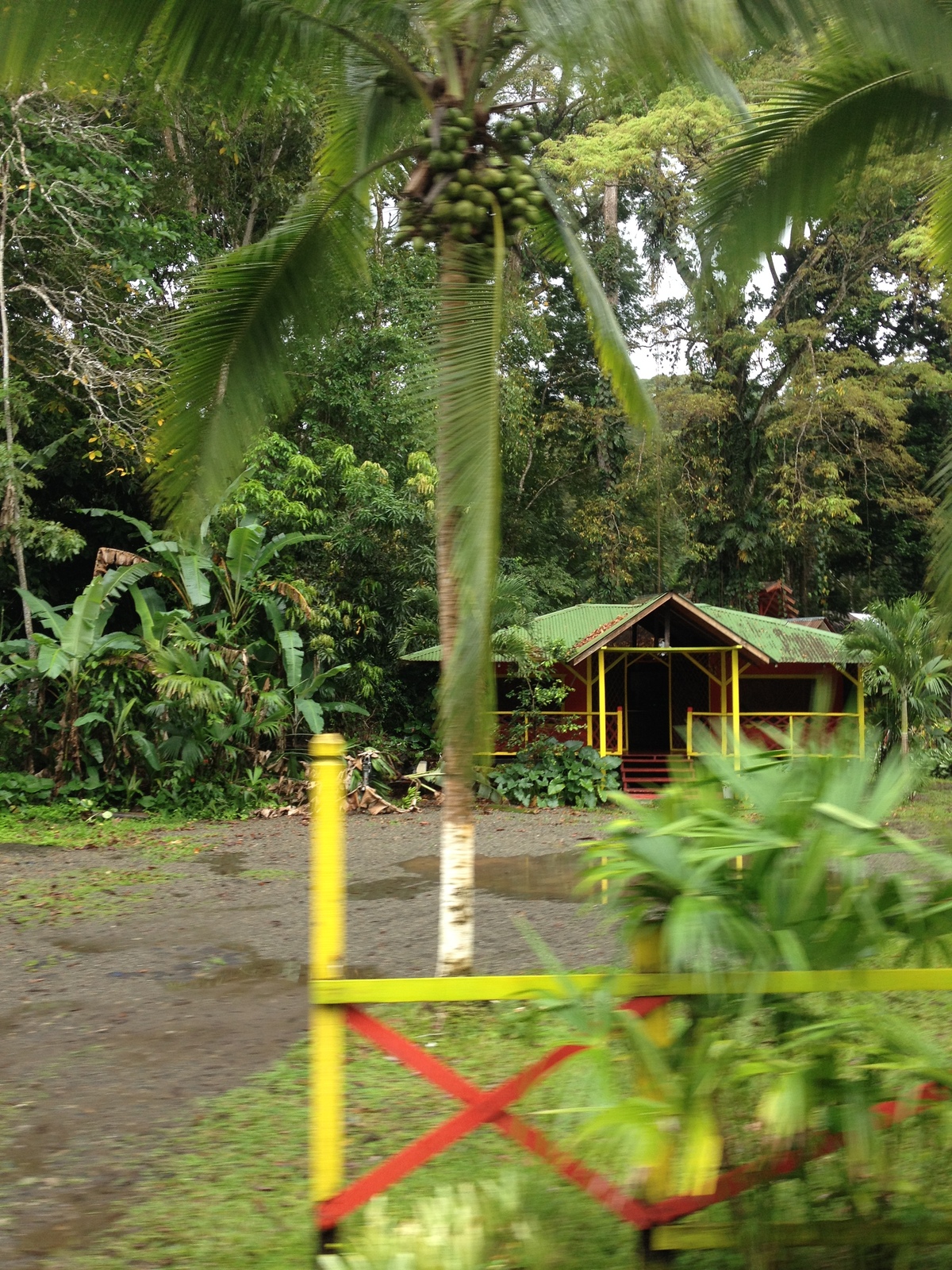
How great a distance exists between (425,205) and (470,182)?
266 millimetres

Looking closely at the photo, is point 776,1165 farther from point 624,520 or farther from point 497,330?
point 624,520

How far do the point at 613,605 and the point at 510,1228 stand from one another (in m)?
18.6

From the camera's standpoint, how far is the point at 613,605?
2112 centimetres

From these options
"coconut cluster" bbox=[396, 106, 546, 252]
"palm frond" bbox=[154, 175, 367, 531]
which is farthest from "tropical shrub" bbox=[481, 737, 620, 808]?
"coconut cluster" bbox=[396, 106, 546, 252]

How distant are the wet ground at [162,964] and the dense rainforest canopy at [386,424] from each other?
272 centimetres

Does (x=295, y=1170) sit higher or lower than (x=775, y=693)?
lower

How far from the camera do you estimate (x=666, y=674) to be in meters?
22.7

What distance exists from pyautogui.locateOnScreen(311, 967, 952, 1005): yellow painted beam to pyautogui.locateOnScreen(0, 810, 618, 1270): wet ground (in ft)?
5.07

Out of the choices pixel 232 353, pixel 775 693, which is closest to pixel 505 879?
pixel 232 353

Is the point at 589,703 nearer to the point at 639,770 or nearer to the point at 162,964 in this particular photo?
the point at 639,770

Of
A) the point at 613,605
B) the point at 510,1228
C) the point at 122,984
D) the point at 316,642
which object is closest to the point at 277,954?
the point at 122,984

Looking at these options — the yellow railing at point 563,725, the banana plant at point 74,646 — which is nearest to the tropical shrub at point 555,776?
the yellow railing at point 563,725

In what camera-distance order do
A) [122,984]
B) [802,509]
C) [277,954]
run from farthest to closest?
[802,509]
[277,954]
[122,984]

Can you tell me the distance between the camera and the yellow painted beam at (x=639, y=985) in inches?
102
